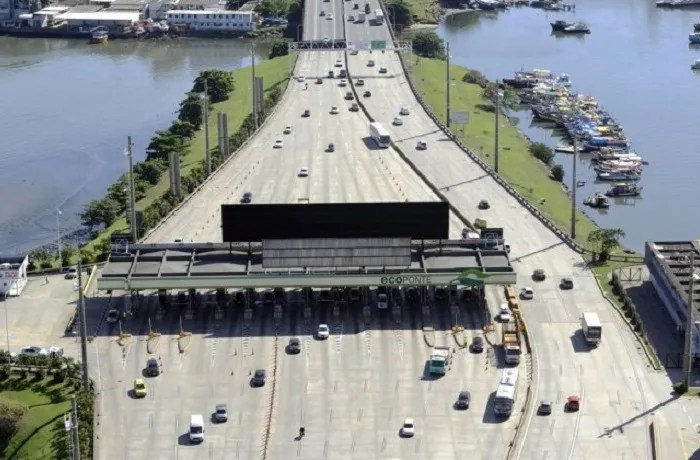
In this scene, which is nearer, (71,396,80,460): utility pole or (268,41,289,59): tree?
(71,396,80,460): utility pole

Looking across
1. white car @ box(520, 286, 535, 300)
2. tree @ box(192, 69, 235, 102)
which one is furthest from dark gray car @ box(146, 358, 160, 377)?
tree @ box(192, 69, 235, 102)

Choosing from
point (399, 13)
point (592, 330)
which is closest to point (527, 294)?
point (592, 330)

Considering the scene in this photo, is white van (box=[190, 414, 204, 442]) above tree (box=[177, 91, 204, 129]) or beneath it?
beneath

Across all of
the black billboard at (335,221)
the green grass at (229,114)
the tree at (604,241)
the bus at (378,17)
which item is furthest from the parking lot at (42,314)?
the bus at (378,17)

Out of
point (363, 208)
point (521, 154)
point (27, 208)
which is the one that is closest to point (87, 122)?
point (27, 208)

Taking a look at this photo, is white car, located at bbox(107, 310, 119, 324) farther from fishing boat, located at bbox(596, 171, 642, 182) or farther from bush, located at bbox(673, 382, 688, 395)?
fishing boat, located at bbox(596, 171, 642, 182)
